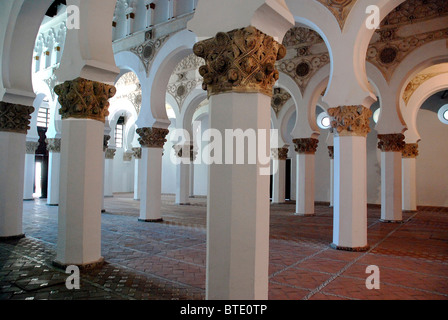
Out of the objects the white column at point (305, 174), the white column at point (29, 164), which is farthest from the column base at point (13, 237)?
the white column at point (29, 164)

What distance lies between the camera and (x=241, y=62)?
2760 millimetres

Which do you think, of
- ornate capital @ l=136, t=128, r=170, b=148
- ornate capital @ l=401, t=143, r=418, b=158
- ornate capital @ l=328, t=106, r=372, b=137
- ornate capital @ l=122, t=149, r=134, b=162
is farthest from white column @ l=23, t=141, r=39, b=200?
ornate capital @ l=401, t=143, r=418, b=158

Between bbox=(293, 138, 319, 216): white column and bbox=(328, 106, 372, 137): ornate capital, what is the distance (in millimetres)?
4666

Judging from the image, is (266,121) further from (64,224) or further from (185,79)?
(185,79)

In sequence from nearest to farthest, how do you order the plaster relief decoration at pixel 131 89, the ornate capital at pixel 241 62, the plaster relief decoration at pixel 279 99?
the ornate capital at pixel 241 62 → the plaster relief decoration at pixel 279 99 → the plaster relief decoration at pixel 131 89

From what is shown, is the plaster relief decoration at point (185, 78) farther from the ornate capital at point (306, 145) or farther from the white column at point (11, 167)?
the white column at point (11, 167)

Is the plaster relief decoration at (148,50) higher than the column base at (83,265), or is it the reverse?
the plaster relief decoration at (148,50)

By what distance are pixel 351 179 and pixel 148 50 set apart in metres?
6.93

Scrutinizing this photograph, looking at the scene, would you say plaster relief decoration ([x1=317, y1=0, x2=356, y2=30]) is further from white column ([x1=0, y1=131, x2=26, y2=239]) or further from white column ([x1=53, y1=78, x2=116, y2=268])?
white column ([x1=0, y1=131, x2=26, y2=239])

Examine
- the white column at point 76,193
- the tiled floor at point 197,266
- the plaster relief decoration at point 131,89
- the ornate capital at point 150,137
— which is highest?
the plaster relief decoration at point 131,89

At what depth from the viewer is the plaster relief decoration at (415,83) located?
12359mm

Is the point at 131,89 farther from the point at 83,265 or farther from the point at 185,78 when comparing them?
the point at 83,265

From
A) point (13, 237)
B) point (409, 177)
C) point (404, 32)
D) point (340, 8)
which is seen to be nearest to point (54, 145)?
point (13, 237)

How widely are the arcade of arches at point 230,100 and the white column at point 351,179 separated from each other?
3cm
